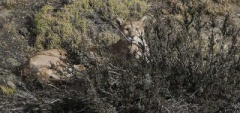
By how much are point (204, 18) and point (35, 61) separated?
3.35 meters

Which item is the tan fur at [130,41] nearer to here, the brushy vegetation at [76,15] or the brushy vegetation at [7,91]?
the brushy vegetation at [76,15]

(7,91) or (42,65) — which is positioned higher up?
(42,65)

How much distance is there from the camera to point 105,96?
494cm

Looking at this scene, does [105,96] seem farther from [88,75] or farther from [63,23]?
[63,23]

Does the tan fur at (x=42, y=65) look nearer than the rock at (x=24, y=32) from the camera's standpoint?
Yes

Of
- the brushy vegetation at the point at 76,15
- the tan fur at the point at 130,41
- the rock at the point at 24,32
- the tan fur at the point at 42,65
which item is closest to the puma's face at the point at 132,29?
the tan fur at the point at 130,41

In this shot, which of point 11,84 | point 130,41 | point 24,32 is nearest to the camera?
point 130,41

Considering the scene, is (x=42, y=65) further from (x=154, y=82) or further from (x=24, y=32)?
(x=154, y=82)

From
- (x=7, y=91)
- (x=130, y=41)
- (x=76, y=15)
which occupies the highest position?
(x=76, y=15)

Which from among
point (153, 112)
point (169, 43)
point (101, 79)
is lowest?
point (153, 112)

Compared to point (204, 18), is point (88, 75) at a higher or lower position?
lower

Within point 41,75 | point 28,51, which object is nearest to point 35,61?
point 41,75

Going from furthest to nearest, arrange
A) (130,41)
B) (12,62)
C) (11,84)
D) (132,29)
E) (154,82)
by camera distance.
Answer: (12,62) → (132,29) → (11,84) → (130,41) → (154,82)

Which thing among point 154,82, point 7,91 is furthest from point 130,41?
point 7,91
